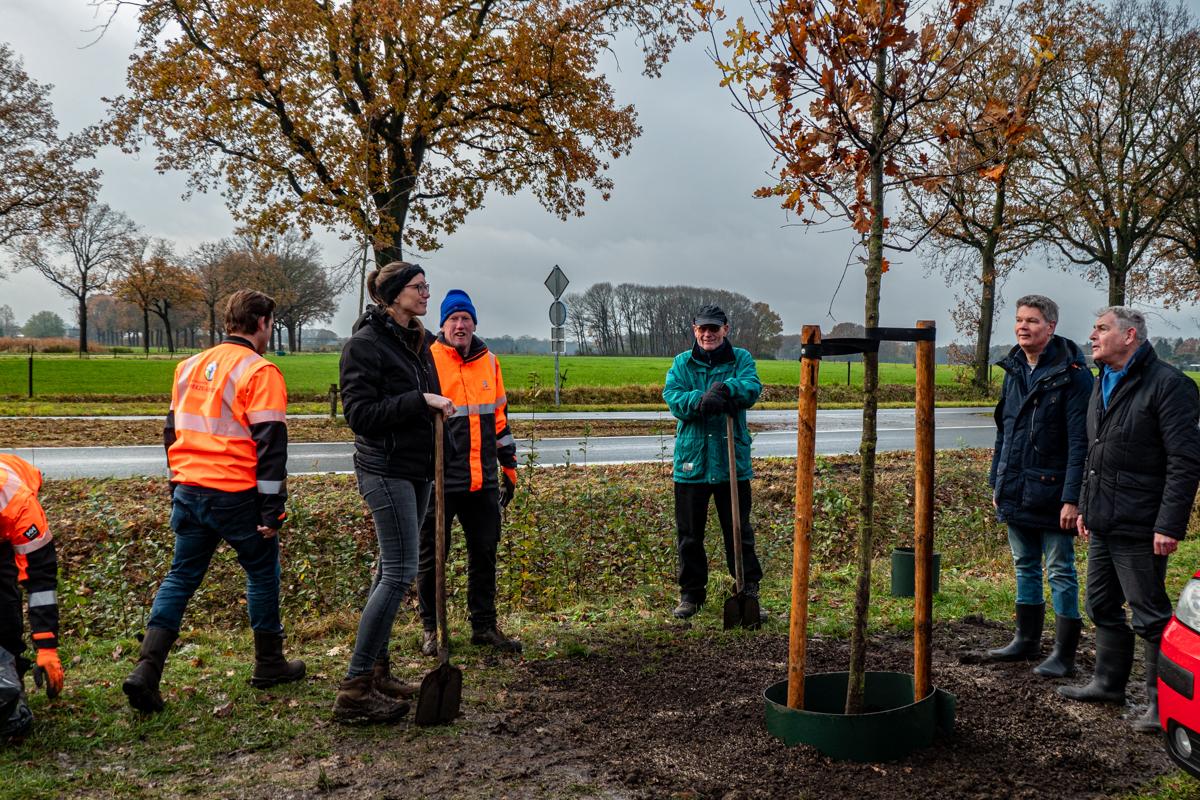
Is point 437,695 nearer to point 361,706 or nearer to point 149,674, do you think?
point 361,706

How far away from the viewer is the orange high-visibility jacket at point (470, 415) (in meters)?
5.13

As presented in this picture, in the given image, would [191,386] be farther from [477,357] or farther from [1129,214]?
[1129,214]

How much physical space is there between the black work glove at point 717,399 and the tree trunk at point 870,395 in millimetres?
2162

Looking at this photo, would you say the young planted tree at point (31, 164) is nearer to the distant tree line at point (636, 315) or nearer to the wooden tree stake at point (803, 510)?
the wooden tree stake at point (803, 510)

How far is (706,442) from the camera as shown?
19.2 feet

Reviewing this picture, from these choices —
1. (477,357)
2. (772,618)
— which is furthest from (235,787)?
(772,618)

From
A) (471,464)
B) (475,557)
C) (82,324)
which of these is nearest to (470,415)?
(471,464)

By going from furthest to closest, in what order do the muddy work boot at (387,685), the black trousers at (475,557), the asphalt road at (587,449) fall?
the asphalt road at (587,449)
the black trousers at (475,557)
the muddy work boot at (387,685)

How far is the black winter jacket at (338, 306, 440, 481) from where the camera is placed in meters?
4.05

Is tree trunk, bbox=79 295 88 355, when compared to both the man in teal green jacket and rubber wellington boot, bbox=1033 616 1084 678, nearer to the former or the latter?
the man in teal green jacket

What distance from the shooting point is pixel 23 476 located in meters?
3.97

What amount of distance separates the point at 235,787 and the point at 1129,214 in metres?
26.3

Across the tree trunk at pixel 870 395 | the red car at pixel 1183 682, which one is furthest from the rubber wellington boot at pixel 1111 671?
the tree trunk at pixel 870 395

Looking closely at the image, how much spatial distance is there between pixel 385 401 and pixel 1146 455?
378 centimetres
